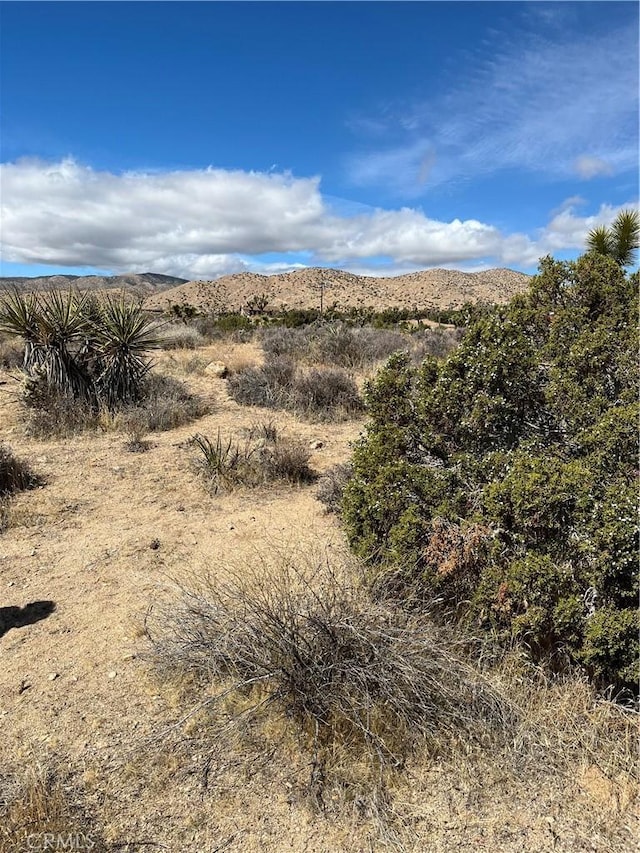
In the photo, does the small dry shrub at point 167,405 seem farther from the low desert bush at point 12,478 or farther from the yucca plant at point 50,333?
the low desert bush at point 12,478

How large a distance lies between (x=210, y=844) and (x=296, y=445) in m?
5.35

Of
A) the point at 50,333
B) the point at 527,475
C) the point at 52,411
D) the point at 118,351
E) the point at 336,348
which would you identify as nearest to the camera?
the point at 527,475

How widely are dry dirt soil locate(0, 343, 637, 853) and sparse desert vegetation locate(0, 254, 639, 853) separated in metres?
0.01

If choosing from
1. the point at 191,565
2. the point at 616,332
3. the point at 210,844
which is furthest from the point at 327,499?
the point at 210,844

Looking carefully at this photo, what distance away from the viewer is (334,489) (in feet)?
18.4

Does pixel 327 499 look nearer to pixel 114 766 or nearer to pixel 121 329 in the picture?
pixel 114 766

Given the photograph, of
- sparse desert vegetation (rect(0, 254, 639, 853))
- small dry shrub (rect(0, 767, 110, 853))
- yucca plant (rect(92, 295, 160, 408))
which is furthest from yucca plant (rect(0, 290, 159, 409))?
small dry shrub (rect(0, 767, 110, 853))

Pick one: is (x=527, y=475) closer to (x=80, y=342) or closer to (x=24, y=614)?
(x=24, y=614)

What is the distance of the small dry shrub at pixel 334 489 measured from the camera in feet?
17.9

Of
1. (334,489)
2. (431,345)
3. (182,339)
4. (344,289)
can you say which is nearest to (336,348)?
(431,345)

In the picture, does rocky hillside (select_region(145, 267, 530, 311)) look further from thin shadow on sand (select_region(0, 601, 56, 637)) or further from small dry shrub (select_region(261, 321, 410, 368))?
thin shadow on sand (select_region(0, 601, 56, 637))

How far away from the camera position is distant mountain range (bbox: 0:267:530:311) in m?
63.0

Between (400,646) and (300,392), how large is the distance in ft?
24.2

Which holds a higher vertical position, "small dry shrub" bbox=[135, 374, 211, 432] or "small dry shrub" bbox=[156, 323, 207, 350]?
"small dry shrub" bbox=[156, 323, 207, 350]
